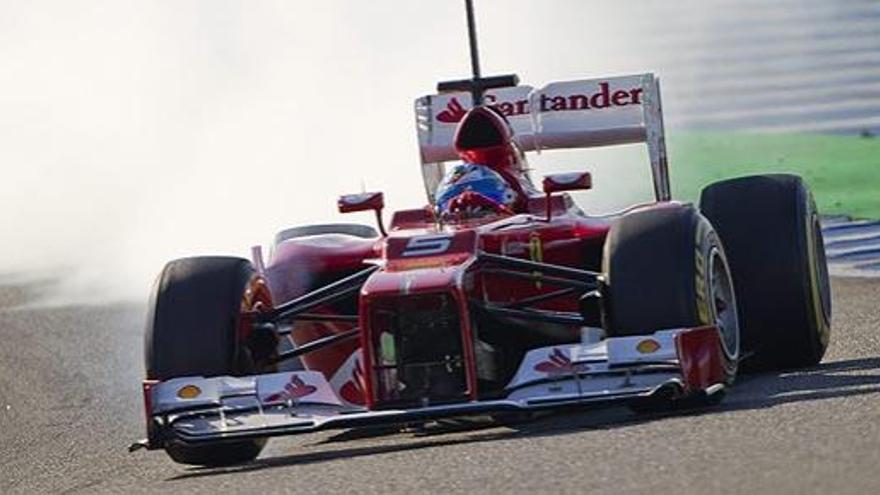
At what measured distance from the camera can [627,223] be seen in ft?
38.5

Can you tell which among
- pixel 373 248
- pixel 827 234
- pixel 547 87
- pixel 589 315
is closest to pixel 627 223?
pixel 589 315

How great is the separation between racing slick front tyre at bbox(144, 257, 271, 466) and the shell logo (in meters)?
1.78

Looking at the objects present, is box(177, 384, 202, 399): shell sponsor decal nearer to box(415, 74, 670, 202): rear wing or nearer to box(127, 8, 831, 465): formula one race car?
box(127, 8, 831, 465): formula one race car

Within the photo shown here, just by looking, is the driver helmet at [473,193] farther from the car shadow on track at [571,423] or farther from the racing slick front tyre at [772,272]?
the car shadow on track at [571,423]

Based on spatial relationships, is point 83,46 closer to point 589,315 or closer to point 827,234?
point 827,234

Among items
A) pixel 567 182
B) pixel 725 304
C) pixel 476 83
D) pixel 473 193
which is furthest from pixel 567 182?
pixel 476 83

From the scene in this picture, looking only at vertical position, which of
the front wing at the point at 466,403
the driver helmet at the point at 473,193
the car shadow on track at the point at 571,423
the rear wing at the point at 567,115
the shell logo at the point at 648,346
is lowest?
the car shadow on track at the point at 571,423

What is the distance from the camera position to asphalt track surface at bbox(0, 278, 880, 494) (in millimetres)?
9289

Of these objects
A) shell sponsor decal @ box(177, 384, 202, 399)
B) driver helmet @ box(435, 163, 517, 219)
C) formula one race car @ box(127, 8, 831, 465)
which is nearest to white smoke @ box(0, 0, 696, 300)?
driver helmet @ box(435, 163, 517, 219)

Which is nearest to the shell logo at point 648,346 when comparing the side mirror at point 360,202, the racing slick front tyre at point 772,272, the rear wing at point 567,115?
the racing slick front tyre at point 772,272

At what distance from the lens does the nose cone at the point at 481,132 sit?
1353cm

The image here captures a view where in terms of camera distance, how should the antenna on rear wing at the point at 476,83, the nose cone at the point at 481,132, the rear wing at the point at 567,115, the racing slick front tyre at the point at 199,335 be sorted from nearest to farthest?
the racing slick front tyre at the point at 199,335 → the nose cone at the point at 481,132 → the rear wing at the point at 567,115 → the antenna on rear wing at the point at 476,83

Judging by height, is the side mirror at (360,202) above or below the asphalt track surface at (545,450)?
above

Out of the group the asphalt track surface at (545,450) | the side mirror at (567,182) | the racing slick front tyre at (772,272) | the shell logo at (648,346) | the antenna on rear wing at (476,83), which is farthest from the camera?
the antenna on rear wing at (476,83)
